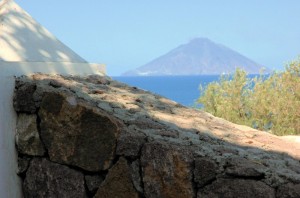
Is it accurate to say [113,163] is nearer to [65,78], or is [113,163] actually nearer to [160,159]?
[160,159]

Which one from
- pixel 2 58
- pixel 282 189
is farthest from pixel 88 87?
pixel 282 189

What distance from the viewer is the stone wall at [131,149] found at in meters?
3.67

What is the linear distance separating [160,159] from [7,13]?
2608 mm

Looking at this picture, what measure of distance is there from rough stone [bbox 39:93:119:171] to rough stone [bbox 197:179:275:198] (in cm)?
88

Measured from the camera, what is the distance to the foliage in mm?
13062

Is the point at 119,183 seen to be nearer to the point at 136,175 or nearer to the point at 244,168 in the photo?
the point at 136,175

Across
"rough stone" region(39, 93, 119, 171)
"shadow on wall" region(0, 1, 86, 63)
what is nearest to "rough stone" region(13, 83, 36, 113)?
"rough stone" region(39, 93, 119, 171)

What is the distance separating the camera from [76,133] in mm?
4355

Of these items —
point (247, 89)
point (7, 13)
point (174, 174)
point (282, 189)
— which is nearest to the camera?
point (282, 189)

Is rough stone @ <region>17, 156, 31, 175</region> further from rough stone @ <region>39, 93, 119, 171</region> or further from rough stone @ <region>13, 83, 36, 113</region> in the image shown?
rough stone @ <region>13, 83, 36, 113</region>

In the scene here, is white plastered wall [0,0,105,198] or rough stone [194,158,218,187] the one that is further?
white plastered wall [0,0,105,198]

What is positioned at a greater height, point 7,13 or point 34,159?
point 7,13

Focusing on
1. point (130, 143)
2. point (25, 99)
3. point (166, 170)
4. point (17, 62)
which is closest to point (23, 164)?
point (25, 99)

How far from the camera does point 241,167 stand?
361 cm
